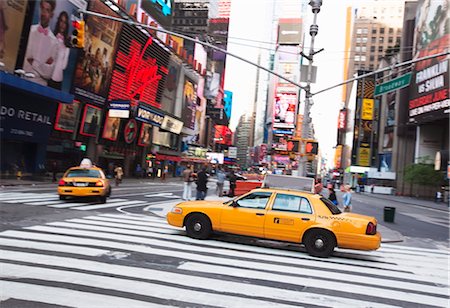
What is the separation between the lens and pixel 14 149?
2888 cm

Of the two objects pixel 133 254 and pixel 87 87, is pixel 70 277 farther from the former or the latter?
pixel 87 87

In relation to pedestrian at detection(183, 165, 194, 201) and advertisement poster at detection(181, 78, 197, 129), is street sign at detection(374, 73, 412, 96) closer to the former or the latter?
pedestrian at detection(183, 165, 194, 201)

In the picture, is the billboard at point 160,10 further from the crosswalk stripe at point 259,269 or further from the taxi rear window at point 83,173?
the crosswalk stripe at point 259,269

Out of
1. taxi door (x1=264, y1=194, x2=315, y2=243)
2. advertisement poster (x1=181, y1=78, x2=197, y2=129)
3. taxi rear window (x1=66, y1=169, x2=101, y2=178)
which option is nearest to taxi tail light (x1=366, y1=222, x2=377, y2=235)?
taxi door (x1=264, y1=194, x2=315, y2=243)

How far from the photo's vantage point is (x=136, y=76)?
142 ft

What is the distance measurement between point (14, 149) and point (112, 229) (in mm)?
22028

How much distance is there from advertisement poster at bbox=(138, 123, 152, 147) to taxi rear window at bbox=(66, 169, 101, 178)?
3203cm

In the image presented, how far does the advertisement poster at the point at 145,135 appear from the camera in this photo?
4869 cm

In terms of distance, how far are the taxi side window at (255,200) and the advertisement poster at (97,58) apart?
88.2 feet

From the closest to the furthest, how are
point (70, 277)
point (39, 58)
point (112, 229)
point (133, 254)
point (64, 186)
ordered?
point (70, 277), point (133, 254), point (112, 229), point (64, 186), point (39, 58)

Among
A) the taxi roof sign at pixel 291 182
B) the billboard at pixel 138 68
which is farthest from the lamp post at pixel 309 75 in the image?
the billboard at pixel 138 68

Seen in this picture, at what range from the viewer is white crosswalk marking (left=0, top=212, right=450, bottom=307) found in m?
5.49

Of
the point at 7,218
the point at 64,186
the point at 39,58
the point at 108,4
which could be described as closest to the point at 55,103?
the point at 39,58

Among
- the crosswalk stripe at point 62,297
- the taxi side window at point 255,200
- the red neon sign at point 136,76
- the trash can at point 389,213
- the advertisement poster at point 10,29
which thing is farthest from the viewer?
the red neon sign at point 136,76
